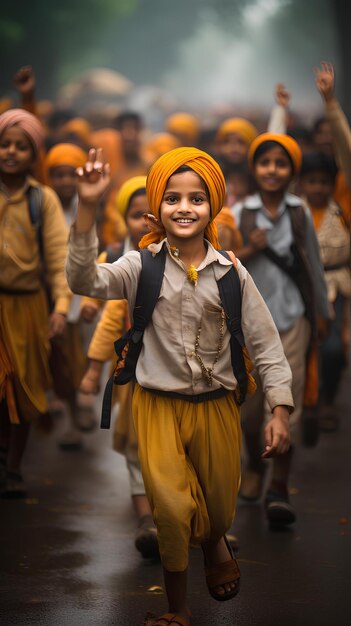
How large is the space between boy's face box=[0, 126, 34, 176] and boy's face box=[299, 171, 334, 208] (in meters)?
2.49

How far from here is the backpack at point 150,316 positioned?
5.13 m

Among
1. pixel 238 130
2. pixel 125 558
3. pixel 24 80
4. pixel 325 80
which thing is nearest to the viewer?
pixel 125 558

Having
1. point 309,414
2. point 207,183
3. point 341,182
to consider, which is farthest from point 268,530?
point 341,182

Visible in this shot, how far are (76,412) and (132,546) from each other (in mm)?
2594

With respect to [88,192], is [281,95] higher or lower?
higher

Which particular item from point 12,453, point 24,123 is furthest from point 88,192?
point 12,453

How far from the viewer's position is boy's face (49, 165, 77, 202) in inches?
385

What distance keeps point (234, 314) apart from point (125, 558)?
174 cm

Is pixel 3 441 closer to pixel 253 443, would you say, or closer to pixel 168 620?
pixel 253 443

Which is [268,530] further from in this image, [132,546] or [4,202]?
[4,202]

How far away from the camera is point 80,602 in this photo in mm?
5617

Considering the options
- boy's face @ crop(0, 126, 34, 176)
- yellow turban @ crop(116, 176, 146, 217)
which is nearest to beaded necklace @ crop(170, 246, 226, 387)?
yellow turban @ crop(116, 176, 146, 217)

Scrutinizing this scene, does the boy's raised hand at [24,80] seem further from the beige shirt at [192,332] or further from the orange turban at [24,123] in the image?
the beige shirt at [192,332]

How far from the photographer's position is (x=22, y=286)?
751cm
